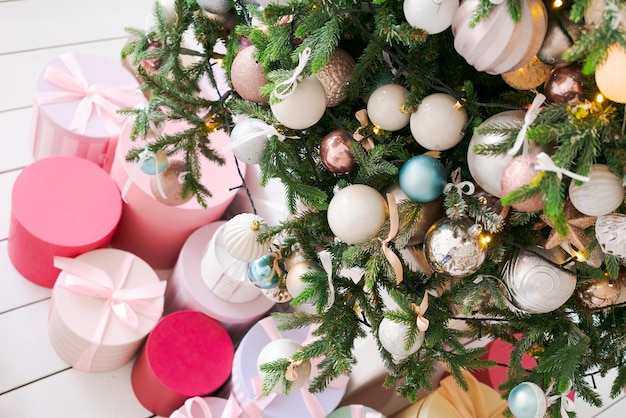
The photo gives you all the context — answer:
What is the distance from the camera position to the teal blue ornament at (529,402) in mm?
976

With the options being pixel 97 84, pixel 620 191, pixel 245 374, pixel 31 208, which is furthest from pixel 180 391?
pixel 620 191

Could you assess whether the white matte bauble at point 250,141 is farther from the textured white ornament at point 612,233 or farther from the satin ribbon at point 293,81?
the textured white ornament at point 612,233

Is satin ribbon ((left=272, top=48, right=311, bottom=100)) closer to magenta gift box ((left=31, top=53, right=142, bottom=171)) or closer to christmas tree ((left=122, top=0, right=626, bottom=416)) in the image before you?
christmas tree ((left=122, top=0, right=626, bottom=416))

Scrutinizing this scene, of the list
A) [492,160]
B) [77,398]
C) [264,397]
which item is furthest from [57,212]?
[492,160]

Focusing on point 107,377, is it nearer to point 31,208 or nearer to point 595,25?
point 31,208

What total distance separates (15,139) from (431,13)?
1.61 metres

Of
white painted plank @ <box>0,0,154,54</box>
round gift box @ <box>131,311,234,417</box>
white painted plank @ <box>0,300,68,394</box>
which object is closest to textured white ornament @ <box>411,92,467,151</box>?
round gift box @ <box>131,311,234,417</box>

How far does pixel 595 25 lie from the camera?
25.0 inches

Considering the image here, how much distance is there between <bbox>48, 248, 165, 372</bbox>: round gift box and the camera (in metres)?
1.54

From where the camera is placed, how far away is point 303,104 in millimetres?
854

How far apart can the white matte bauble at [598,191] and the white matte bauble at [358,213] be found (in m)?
0.26

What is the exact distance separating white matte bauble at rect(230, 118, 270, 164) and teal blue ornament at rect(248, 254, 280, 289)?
26 cm

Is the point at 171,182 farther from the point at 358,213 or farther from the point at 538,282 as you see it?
the point at 538,282

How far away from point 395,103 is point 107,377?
118 cm
